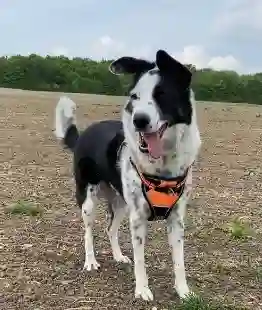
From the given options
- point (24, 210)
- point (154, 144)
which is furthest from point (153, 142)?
point (24, 210)

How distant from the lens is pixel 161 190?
17.1 feet

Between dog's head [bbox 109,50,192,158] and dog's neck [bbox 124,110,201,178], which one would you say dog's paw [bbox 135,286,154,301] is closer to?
dog's neck [bbox 124,110,201,178]

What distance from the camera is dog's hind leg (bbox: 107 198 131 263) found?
6.30 meters

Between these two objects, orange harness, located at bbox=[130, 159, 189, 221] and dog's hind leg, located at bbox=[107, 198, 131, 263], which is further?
dog's hind leg, located at bbox=[107, 198, 131, 263]

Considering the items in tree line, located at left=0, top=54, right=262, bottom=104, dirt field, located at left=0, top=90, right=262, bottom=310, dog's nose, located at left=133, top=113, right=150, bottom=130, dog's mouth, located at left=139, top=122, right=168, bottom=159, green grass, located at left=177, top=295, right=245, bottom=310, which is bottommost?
tree line, located at left=0, top=54, right=262, bottom=104

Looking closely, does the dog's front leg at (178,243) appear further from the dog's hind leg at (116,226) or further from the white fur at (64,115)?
the white fur at (64,115)

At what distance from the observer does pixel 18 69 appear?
38.4 metres

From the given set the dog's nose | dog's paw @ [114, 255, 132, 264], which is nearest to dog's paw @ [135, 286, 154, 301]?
dog's paw @ [114, 255, 132, 264]

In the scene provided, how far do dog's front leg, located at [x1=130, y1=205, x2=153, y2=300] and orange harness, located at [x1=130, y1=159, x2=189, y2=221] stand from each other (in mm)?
147

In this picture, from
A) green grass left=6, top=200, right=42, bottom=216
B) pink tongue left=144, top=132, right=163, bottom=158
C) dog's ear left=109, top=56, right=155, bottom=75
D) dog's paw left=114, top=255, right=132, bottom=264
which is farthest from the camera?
green grass left=6, top=200, right=42, bottom=216

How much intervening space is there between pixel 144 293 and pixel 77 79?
108 ft

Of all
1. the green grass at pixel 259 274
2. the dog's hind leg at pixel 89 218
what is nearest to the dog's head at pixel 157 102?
the dog's hind leg at pixel 89 218

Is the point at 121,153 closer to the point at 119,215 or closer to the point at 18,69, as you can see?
the point at 119,215

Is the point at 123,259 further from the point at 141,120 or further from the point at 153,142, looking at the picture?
the point at 141,120
